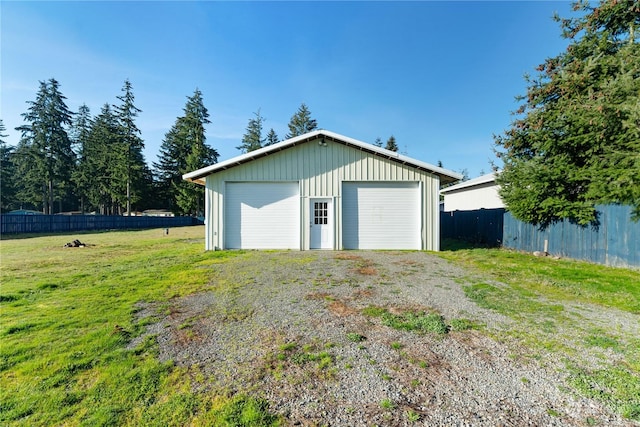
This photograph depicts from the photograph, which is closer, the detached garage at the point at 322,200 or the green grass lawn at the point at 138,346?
the green grass lawn at the point at 138,346

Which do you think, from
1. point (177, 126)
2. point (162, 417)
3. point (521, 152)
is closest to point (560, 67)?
point (521, 152)

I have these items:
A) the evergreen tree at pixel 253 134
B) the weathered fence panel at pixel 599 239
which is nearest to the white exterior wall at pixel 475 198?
the weathered fence panel at pixel 599 239

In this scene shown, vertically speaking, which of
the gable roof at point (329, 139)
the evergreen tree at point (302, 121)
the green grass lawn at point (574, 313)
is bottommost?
the green grass lawn at point (574, 313)

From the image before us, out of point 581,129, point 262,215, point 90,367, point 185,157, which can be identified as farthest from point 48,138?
point 581,129

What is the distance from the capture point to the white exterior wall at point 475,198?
17.5 metres

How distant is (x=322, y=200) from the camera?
10.7 metres

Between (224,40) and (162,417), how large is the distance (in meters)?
11.8

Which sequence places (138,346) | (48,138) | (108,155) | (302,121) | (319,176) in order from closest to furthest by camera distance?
(138,346) → (319,176) → (48,138) → (108,155) → (302,121)

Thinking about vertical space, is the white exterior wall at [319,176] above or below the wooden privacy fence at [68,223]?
above

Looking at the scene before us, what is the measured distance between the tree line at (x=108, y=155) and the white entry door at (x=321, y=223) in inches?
1143

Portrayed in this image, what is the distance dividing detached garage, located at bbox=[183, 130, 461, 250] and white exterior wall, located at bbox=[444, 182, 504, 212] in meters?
8.57

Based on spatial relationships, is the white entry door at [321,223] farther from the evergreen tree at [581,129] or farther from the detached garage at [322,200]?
the evergreen tree at [581,129]

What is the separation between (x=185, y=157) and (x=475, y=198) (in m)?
35.0

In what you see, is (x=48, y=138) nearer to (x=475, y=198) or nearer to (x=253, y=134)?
(x=253, y=134)
